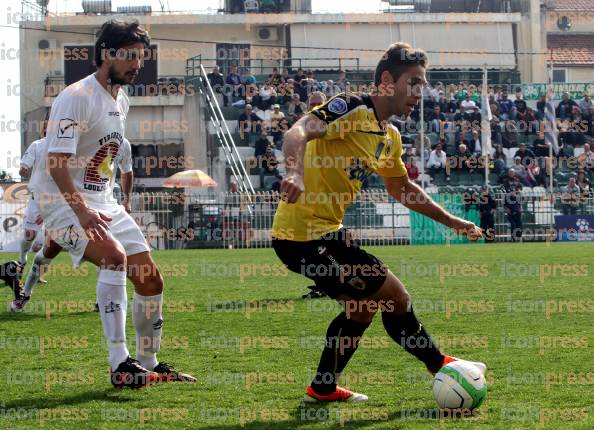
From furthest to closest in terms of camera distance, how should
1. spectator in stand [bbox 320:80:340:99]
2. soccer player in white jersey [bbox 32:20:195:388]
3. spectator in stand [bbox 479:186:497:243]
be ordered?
spectator in stand [bbox 320:80:340:99]
spectator in stand [bbox 479:186:497:243]
soccer player in white jersey [bbox 32:20:195:388]

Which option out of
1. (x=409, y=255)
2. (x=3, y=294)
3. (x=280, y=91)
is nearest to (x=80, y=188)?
(x=3, y=294)

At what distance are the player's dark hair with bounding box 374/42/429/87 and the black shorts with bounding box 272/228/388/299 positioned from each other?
3.14 ft

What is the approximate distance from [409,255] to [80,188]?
16957 mm

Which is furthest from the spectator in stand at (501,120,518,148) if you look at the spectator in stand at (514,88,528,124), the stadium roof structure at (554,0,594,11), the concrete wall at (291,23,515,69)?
the stadium roof structure at (554,0,594,11)

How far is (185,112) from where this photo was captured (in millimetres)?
38875

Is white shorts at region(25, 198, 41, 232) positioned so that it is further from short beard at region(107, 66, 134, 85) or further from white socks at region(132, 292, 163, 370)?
short beard at region(107, 66, 134, 85)

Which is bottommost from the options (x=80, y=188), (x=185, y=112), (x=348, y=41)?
(x=80, y=188)

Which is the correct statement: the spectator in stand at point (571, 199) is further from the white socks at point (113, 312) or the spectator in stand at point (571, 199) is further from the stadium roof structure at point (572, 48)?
the stadium roof structure at point (572, 48)

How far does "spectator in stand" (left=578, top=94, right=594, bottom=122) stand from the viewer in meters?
36.5

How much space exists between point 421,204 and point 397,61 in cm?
116

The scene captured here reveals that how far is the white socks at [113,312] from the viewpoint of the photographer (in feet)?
22.1

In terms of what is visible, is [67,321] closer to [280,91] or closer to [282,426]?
[282,426]

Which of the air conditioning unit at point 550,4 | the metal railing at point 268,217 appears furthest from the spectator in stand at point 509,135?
the air conditioning unit at point 550,4

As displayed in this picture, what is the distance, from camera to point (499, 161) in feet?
109
